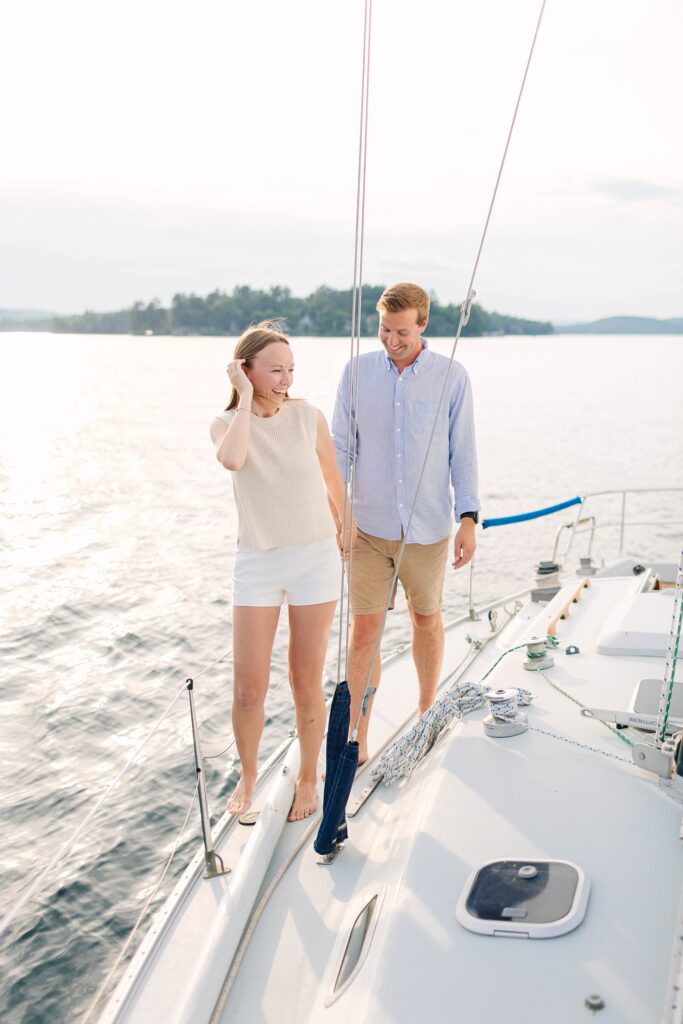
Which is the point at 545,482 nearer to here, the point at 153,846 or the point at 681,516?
the point at 681,516

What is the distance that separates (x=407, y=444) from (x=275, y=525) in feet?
2.17

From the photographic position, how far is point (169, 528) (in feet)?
45.3

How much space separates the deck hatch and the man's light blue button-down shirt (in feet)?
4.84

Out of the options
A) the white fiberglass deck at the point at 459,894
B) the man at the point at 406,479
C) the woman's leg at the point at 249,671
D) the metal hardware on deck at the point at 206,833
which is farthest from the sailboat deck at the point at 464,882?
the man at the point at 406,479

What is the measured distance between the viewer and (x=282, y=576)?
10.1 ft

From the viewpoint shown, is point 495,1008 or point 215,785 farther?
point 215,785

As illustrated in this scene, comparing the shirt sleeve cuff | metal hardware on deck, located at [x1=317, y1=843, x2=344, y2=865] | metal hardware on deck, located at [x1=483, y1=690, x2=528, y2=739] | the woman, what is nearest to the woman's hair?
the woman

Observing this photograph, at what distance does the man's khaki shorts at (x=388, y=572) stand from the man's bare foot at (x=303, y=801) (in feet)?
2.31

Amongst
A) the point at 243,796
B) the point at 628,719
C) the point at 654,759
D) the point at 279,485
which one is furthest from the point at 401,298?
the point at 243,796

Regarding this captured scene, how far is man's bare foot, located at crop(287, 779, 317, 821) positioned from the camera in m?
3.11

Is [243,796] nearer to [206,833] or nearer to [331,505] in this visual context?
[206,833]

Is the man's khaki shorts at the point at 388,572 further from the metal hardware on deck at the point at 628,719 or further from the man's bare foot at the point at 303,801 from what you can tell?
the metal hardware on deck at the point at 628,719

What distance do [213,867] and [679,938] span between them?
1.47 m

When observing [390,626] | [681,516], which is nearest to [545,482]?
[681,516]
